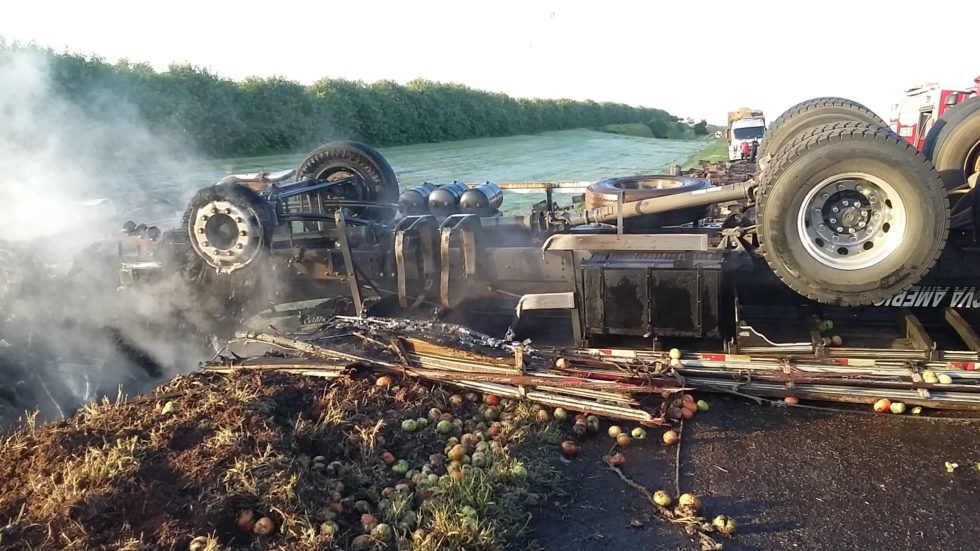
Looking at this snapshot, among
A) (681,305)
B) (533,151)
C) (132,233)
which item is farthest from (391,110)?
(681,305)

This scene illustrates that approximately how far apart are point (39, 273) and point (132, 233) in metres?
1.13

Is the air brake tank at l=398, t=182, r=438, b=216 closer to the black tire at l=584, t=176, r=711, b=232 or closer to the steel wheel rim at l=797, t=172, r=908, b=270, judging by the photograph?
the black tire at l=584, t=176, r=711, b=232

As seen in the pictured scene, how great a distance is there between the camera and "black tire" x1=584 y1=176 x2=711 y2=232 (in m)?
5.76

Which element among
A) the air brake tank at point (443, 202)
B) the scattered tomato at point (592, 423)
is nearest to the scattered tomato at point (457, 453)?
the scattered tomato at point (592, 423)

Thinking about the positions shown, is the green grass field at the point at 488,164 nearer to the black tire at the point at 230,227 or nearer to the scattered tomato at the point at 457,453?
the black tire at the point at 230,227

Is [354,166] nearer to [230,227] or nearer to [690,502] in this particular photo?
[230,227]

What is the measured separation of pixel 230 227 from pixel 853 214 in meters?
4.79

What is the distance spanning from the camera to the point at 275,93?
30.8m

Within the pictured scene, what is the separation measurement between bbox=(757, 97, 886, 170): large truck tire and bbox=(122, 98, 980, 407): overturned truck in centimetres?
2

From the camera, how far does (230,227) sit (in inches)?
233

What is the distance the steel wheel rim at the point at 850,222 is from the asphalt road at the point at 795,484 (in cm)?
105

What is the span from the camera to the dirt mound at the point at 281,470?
3.23m

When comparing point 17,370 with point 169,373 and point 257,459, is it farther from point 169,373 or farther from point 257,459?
point 257,459

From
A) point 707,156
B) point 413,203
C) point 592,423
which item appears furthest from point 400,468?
point 707,156
